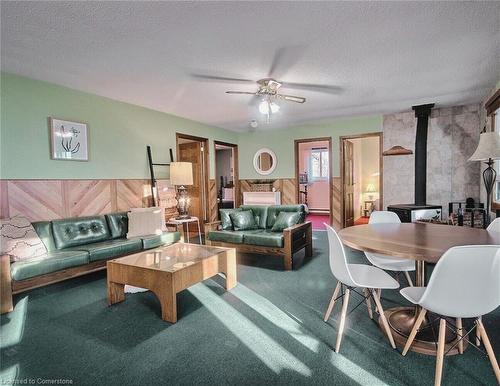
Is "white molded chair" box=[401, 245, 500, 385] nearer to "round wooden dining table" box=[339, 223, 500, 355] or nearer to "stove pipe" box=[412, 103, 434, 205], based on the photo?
"round wooden dining table" box=[339, 223, 500, 355]

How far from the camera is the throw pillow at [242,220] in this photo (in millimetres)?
4457

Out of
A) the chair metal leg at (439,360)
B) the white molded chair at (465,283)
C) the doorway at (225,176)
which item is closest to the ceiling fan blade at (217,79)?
the white molded chair at (465,283)

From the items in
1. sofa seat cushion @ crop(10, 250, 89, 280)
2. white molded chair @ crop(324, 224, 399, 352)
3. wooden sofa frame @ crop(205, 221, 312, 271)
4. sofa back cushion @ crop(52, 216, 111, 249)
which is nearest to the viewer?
white molded chair @ crop(324, 224, 399, 352)

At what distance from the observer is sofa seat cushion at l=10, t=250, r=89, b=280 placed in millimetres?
2762

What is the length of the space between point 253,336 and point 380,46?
2928 millimetres

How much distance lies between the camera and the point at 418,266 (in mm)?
2205

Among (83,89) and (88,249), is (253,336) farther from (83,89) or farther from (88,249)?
(83,89)

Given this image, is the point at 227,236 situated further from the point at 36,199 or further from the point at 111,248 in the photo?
the point at 36,199

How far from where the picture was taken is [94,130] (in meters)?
4.29

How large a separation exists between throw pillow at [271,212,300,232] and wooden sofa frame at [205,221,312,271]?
11 cm

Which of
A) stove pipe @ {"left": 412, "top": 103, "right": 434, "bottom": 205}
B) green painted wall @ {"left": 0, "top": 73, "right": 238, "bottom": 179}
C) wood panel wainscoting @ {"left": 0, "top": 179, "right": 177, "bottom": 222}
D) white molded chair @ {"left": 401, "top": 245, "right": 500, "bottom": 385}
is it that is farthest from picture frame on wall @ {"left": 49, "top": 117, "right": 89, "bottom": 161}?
stove pipe @ {"left": 412, "top": 103, "right": 434, "bottom": 205}

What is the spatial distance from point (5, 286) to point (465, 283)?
3.61 meters

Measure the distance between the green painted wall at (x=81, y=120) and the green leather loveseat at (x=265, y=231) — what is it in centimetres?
180

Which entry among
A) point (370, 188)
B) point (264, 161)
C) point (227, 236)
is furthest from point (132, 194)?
point (370, 188)
